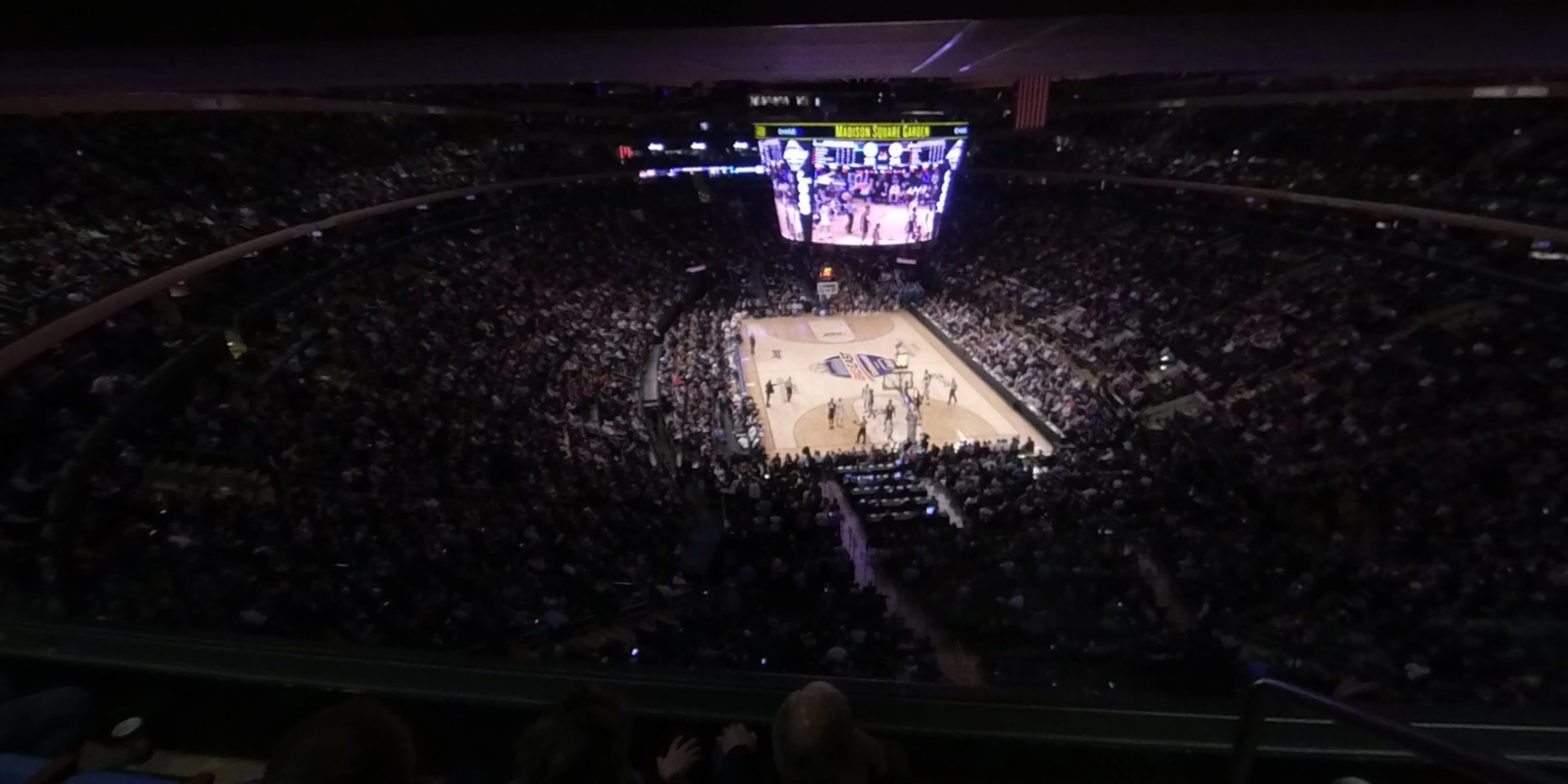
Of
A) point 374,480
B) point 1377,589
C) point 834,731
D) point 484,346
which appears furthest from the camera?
point 484,346

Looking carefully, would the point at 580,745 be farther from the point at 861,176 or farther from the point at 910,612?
the point at 861,176

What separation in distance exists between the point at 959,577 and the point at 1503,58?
7602 mm

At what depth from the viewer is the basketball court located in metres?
19.5

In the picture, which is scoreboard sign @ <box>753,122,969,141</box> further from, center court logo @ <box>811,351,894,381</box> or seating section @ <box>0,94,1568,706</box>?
center court logo @ <box>811,351,894,381</box>

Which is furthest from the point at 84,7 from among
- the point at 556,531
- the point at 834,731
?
the point at 556,531

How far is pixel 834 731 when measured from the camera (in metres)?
1.98

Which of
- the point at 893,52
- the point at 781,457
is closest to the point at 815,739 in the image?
the point at 893,52

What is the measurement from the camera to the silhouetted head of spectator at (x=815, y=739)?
197 cm

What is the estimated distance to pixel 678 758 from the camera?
245 cm

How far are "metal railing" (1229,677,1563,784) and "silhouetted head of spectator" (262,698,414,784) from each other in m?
2.07

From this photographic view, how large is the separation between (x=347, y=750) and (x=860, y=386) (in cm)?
2123

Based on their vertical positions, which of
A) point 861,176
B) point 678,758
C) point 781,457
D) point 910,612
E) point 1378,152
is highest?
point 1378,152

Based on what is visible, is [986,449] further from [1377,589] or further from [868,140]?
[868,140]

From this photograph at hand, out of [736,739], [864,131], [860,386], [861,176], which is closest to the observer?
[736,739]
